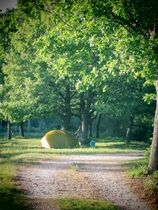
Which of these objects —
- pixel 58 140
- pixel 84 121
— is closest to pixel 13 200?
pixel 58 140

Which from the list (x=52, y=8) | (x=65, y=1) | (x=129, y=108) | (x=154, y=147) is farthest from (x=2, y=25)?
(x=154, y=147)

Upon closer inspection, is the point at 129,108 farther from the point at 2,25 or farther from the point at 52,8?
the point at 52,8

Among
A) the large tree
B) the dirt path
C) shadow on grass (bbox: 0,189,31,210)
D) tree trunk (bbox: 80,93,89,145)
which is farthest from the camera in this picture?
tree trunk (bbox: 80,93,89,145)

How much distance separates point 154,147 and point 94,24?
636cm

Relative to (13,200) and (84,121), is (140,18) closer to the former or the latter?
(13,200)

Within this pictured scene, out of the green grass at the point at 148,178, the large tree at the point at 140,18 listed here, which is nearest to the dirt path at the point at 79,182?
the green grass at the point at 148,178

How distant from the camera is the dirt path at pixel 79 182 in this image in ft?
42.1

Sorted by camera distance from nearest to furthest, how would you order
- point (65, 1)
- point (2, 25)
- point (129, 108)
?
point (65, 1)
point (129, 108)
point (2, 25)

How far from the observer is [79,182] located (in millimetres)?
15602

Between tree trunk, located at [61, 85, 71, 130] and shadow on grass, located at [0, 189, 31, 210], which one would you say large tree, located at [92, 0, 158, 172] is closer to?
shadow on grass, located at [0, 189, 31, 210]

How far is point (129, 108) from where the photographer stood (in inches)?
1475

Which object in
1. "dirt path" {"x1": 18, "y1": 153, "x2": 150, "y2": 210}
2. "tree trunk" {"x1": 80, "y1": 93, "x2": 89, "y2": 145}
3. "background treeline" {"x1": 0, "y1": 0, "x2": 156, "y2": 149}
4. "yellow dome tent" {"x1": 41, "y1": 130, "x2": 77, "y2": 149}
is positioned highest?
"background treeline" {"x1": 0, "y1": 0, "x2": 156, "y2": 149}

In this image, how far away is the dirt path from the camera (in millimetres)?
12820

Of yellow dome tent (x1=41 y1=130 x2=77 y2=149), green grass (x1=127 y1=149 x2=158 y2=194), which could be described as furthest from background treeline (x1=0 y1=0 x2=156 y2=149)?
green grass (x1=127 y1=149 x2=158 y2=194)
